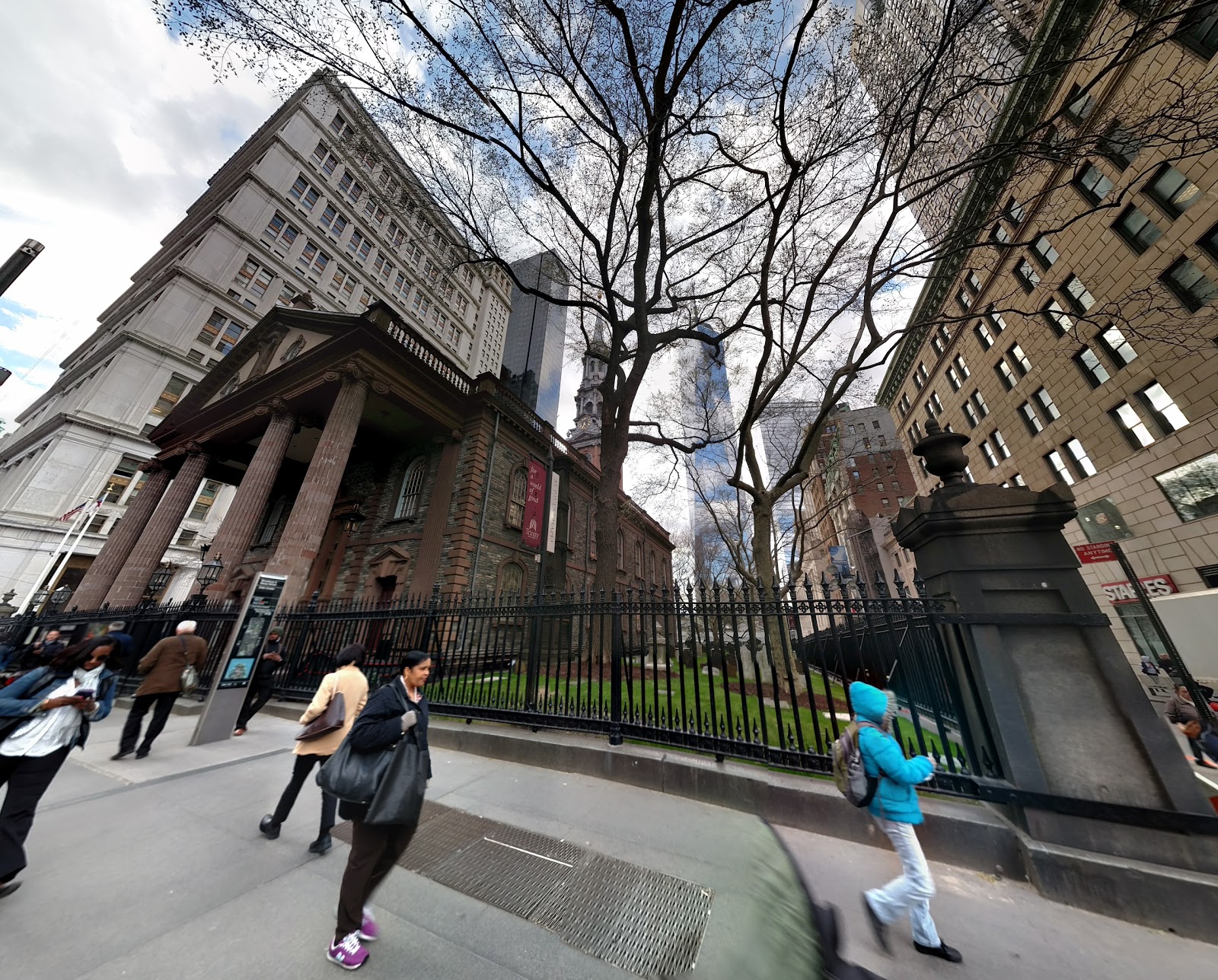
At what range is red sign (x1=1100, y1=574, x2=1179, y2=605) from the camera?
43.0 feet

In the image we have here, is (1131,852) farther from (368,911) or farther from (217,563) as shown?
(217,563)

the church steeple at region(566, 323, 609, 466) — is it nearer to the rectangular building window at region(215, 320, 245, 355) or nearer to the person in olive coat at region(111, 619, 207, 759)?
the rectangular building window at region(215, 320, 245, 355)

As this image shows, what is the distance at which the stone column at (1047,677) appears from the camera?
3160 mm

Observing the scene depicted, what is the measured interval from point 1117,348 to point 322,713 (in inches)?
962

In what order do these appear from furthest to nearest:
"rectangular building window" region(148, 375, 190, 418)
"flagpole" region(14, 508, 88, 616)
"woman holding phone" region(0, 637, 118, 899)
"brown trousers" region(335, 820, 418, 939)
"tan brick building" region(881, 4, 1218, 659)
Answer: "rectangular building window" region(148, 375, 190, 418) → "flagpole" region(14, 508, 88, 616) → "tan brick building" region(881, 4, 1218, 659) → "woman holding phone" region(0, 637, 118, 899) → "brown trousers" region(335, 820, 418, 939)

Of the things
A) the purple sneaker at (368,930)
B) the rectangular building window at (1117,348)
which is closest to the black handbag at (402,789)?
the purple sneaker at (368,930)

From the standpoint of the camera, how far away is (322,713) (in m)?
3.74

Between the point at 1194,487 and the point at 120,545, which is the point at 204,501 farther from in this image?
the point at 1194,487

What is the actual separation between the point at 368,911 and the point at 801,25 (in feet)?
40.5

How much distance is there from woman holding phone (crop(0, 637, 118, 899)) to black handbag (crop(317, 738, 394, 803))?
2074mm

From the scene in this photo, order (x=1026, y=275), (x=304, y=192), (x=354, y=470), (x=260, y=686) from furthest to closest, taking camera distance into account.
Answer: (x=304, y=192) < (x=354, y=470) < (x=1026, y=275) < (x=260, y=686)

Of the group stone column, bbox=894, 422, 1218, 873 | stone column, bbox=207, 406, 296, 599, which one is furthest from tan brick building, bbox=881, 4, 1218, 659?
stone column, bbox=207, 406, 296, 599

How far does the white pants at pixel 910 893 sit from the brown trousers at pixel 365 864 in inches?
117

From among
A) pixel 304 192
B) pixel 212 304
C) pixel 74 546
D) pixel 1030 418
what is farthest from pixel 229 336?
pixel 1030 418
